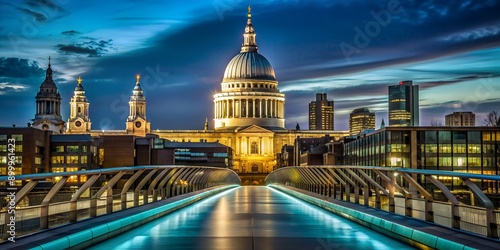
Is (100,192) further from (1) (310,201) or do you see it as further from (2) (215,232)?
(1) (310,201)

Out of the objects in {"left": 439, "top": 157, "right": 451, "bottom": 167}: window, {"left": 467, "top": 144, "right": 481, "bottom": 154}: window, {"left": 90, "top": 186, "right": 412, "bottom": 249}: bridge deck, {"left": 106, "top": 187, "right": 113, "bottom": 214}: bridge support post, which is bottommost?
{"left": 90, "top": 186, "right": 412, "bottom": 249}: bridge deck

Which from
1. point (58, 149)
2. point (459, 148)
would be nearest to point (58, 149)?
point (58, 149)

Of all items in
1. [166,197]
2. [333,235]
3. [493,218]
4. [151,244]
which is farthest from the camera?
[166,197]

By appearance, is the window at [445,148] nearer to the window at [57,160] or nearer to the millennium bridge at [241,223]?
the window at [57,160]

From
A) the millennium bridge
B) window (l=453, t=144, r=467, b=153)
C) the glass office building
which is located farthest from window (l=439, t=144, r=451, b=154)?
Result: the millennium bridge

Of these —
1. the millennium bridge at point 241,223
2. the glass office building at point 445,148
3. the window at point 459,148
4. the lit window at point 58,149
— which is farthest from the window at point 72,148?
the millennium bridge at point 241,223

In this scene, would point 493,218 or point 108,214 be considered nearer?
point 493,218

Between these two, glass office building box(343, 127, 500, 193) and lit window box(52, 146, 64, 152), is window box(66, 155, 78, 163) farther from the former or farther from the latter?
glass office building box(343, 127, 500, 193)

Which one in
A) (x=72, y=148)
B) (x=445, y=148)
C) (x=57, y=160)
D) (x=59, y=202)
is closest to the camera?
(x=59, y=202)

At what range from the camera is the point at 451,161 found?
320 ft

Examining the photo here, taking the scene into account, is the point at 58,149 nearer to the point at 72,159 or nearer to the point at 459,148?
the point at 72,159

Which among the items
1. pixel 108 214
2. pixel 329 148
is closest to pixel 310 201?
pixel 108 214

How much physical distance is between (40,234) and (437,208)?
8305 mm

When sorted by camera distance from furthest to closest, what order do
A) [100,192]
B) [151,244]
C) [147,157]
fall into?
[147,157], [100,192], [151,244]
